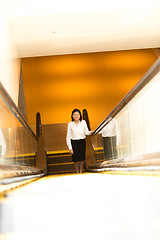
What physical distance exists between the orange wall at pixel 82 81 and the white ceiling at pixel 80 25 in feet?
7.54

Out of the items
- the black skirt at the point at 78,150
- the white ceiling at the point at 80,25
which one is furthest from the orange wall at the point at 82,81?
the black skirt at the point at 78,150

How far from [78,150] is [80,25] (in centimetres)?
352

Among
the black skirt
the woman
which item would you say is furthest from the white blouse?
the black skirt

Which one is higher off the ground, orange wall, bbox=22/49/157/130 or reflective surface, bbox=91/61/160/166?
orange wall, bbox=22/49/157/130

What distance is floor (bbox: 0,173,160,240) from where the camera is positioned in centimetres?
234

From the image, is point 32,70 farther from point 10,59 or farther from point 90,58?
point 10,59

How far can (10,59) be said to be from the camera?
30.8 ft

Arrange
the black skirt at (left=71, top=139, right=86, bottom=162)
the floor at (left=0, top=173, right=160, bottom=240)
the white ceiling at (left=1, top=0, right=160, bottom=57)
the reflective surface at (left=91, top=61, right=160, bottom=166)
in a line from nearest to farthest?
the floor at (left=0, top=173, right=160, bottom=240) < the reflective surface at (left=91, top=61, right=160, bottom=166) < the white ceiling at (left=1, top=0, right=160, bottom=57) < the black skirt at (left=71, top=139, right=86, bottom=162)

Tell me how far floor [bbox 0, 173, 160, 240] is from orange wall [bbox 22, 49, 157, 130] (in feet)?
35.9

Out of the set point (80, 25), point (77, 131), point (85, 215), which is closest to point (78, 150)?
point (77, 131)

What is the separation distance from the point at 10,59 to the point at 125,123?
5448 millimetres

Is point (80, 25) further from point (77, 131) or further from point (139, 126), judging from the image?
point (139, 126)

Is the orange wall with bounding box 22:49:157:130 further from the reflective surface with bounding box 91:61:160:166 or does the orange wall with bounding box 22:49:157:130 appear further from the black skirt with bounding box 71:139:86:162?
the reflective surface with bounding box 91:61:160:166

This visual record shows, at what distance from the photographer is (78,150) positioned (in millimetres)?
8719
